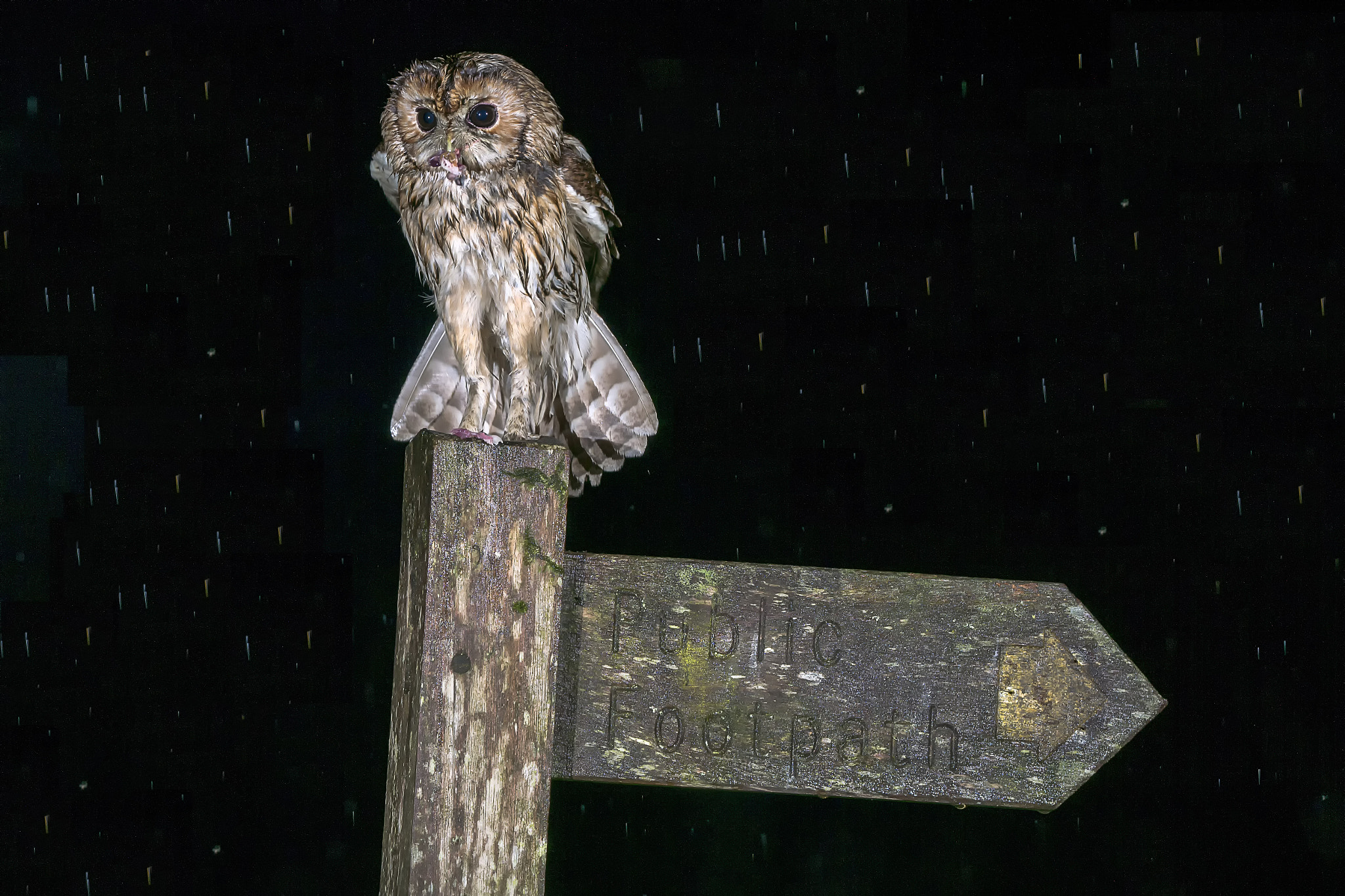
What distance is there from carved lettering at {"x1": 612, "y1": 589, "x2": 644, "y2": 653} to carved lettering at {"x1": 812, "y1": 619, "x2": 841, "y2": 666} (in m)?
0.15

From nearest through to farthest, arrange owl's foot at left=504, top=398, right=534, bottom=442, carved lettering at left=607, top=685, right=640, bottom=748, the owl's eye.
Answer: carved lettering at left=607, top=685, right=640, bottom=748, the owl's eye, owl's foot at left=504, top=398, right=534, bottom=442

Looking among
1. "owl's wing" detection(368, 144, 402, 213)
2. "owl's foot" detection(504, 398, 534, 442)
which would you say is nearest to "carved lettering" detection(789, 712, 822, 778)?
"owl's foot" detection(504, 398, 534, 442)

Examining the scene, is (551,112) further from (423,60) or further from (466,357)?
(466,357)

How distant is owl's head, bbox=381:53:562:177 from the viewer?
144cm

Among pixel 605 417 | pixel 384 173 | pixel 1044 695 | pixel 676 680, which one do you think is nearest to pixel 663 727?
pixel 676 680

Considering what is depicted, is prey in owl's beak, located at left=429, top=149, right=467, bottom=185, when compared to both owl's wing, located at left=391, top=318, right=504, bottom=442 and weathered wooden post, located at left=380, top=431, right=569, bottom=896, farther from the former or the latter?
→ weathered wooden post, located at left=380, top=431, right=569, bottom=896

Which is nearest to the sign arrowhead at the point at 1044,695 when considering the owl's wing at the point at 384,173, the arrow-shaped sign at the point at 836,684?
the arrow-shaped sign at the point at 836,684

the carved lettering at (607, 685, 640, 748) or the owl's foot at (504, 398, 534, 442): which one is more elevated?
the owl's foot at (504, 398, 534, 442)

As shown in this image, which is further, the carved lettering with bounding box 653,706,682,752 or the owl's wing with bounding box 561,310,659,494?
the owl's wing with bounding box 561,310,659,494

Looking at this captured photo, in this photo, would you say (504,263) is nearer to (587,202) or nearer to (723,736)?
(587,202)

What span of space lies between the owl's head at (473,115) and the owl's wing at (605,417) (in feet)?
0.97

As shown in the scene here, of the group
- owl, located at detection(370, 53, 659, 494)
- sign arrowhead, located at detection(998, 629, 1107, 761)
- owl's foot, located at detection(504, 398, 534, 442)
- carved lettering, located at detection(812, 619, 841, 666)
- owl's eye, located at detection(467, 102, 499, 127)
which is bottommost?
sign arrowhead, located at detection(998, 629, 1107, 761)

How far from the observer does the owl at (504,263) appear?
145 cm

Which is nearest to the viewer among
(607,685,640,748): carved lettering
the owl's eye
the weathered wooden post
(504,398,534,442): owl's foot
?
the weathered wooden post
